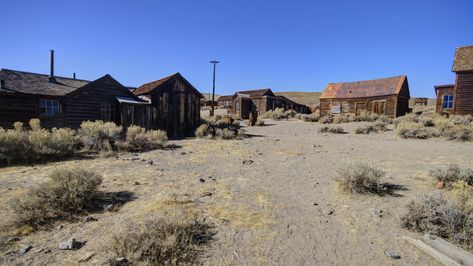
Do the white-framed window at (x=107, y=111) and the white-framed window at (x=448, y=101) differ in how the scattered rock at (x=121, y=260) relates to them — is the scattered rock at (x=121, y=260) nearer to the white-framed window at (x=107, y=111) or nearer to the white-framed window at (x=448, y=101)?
the white-framed window at (x=107, y=111)

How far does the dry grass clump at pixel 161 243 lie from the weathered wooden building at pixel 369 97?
25977mm

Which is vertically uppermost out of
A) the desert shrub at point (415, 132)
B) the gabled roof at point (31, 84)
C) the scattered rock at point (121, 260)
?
the gabled roof at point (31, 84)

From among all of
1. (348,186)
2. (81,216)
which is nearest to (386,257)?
(348,186)

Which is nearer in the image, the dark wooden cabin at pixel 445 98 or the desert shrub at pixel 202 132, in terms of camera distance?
the desert shrub at pixel 202 132

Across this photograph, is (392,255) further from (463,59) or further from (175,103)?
(463,59)

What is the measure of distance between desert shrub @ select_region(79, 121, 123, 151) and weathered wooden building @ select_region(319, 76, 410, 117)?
23.8 meters

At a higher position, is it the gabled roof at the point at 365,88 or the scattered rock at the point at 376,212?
the gabled roof at the point at 365,88

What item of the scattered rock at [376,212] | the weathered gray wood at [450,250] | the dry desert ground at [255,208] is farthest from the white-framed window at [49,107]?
the weathered gray wood at [450,250]

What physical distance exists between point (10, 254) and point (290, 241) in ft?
11.0

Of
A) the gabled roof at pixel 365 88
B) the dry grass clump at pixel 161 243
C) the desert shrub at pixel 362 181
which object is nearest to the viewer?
the dry grass clump at pixel 161 243

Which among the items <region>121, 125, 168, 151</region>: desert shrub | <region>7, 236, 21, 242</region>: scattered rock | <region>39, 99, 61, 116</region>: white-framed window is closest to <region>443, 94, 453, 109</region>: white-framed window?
<region>121, 125, 168, 151</region>: desert shrub

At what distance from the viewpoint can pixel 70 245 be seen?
305 centimetres

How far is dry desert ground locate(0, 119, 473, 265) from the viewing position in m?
2.97

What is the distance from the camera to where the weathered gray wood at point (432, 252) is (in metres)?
2.68
